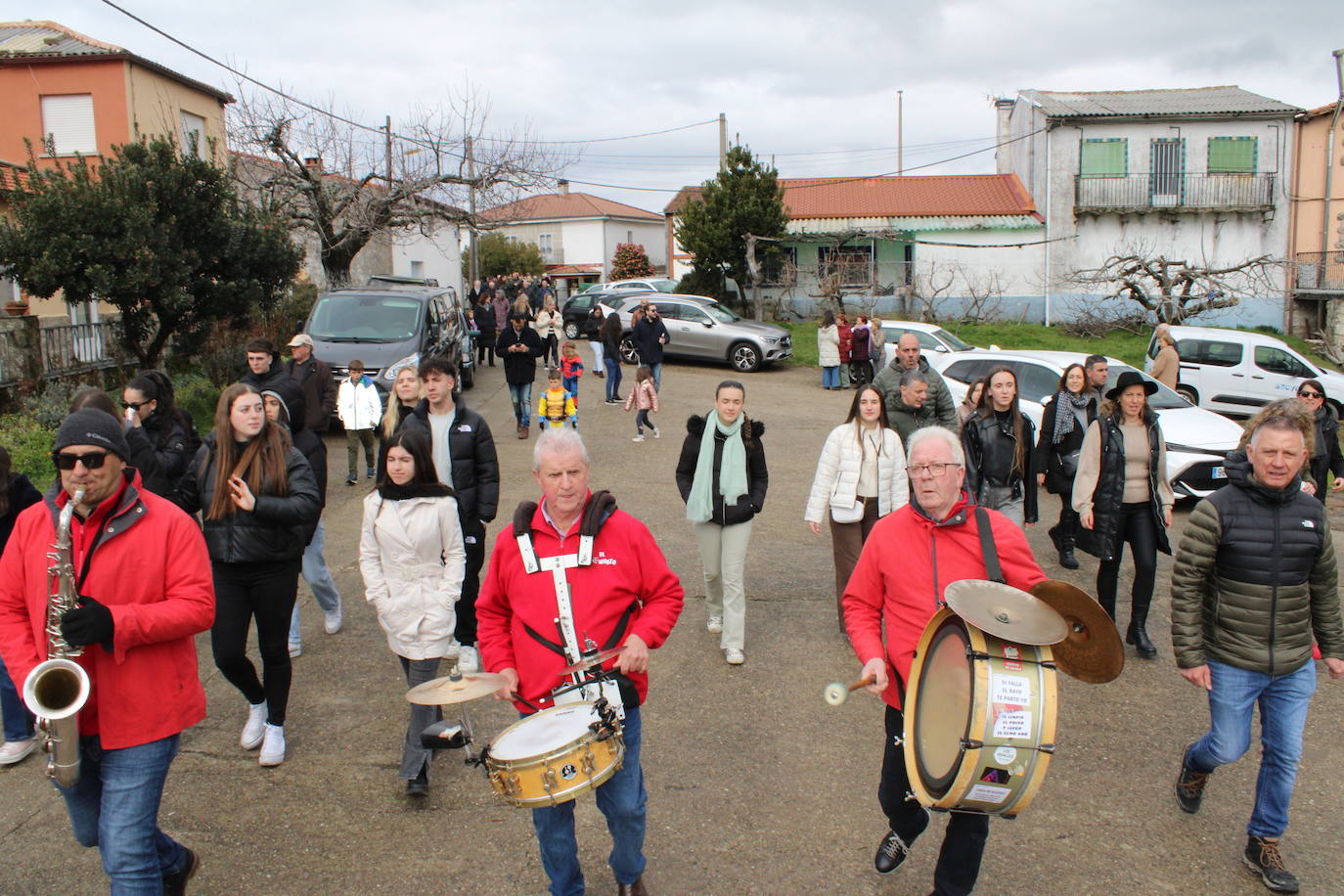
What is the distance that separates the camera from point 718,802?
4477mm

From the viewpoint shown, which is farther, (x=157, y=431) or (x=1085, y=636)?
(x=157, y=431)

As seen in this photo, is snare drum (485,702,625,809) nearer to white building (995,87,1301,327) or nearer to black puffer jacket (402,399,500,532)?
black puffer jacket (402,399,500,532)

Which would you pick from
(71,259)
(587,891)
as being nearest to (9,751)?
(587,891)

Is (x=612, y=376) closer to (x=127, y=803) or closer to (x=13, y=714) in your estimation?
(x=13, y=714)


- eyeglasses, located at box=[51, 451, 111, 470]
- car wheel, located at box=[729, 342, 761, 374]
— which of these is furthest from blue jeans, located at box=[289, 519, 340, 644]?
car wheel, located at box=[729, 342, 761, 374]

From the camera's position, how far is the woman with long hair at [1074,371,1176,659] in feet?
20.3

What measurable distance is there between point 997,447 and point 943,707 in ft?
14.2

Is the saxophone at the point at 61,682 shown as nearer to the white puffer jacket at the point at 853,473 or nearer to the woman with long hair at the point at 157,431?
the woman with long hair at the point at 157,431

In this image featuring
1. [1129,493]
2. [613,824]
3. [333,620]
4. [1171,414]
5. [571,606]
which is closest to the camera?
[571,606]

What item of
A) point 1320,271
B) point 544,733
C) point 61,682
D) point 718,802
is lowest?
point 718,802

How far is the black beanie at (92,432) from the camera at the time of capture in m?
3.17

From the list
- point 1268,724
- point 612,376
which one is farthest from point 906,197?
point 1268,724

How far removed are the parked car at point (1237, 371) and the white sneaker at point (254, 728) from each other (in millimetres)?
15914

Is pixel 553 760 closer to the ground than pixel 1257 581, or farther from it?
closer to the ground
